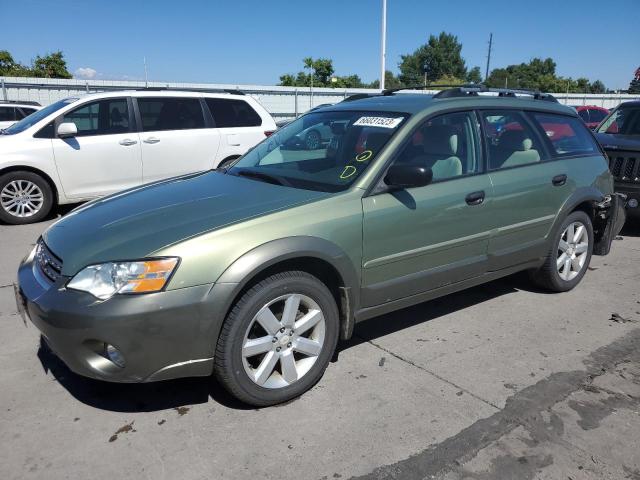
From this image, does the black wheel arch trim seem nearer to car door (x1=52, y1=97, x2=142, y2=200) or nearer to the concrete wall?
car door (x1=52, y1=97, x2=142, y2=200)

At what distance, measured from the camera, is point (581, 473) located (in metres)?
2.50

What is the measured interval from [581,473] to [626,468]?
0.77ft

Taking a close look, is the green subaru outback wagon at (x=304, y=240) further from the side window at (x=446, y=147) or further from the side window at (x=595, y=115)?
the side window at (x=595, y=115)

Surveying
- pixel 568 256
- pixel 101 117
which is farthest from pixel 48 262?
pixel 101 117

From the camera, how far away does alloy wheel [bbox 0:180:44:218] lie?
7.23 meters

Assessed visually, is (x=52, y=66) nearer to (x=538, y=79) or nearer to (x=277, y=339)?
(x=277, y=339)

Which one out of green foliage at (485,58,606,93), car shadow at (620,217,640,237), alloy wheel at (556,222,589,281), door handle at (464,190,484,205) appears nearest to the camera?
door handle at (464,190,484,205)

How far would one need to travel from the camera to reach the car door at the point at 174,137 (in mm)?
7789

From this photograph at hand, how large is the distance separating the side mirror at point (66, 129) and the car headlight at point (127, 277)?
521 centimetres

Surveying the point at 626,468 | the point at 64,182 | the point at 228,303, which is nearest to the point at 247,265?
the point at 228,303

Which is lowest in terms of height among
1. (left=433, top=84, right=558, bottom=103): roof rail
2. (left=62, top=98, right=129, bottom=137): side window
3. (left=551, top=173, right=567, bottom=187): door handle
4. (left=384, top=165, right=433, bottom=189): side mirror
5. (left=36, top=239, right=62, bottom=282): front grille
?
(left=36, top=239, right=62, bottom=282): front grille

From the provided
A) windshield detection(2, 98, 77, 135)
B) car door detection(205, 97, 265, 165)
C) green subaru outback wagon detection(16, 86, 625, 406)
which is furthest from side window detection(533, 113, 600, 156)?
windshield detection(2, 98, 77, 135)

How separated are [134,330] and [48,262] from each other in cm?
80

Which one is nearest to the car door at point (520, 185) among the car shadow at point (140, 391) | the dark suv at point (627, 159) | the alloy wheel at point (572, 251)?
the alloy wheel at point (572, 251)
